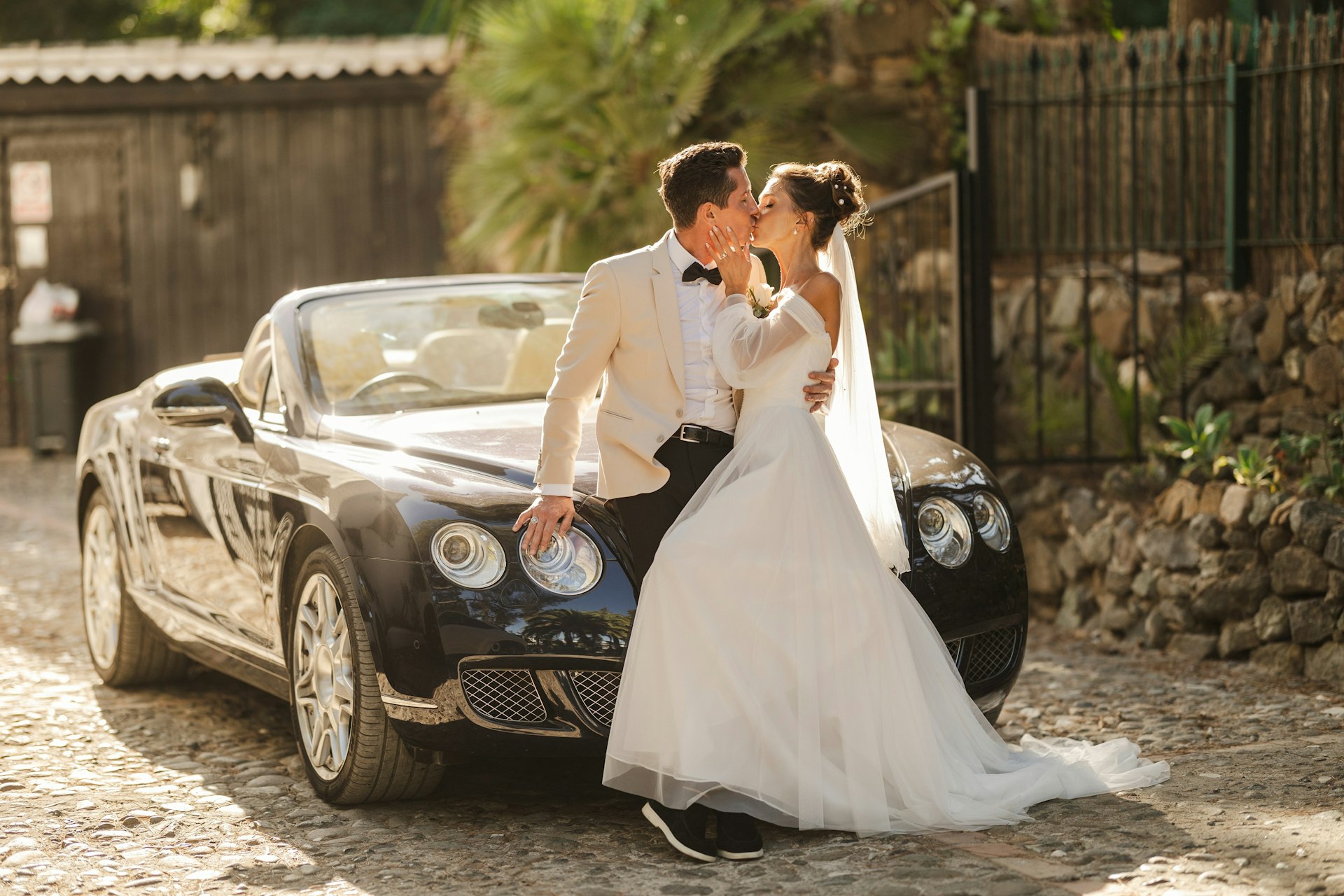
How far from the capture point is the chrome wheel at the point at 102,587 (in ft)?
20.5

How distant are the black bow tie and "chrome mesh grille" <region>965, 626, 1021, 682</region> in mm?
1214

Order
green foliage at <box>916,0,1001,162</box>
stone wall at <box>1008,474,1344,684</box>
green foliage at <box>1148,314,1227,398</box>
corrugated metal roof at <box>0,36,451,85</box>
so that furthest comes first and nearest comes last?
corrugated metal roof at <box>0,36,451,85</box>
green foliage at <box>916,0,1001,162</box>
green foliage at <box>1148,314,1227,398</box>
stone wall at <box>1008,474,1344,684</box>

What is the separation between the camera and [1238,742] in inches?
195

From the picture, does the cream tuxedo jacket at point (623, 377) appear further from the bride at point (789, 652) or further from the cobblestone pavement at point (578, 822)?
the cobblestone pavement at point (578, 822)

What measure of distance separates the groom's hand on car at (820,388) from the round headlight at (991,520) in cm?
72

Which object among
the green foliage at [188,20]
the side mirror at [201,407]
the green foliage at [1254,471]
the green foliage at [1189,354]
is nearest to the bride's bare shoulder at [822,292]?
the side mirror at [201,407]

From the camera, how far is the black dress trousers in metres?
4.05

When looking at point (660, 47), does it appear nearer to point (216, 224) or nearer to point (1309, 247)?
point (1309, 247)

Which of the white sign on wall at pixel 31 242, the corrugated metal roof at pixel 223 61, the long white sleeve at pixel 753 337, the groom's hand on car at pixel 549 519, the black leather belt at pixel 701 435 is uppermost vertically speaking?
the corrugated metal roof at pixel 223 61

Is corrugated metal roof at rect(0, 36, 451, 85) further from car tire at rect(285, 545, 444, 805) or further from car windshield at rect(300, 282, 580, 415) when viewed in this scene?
car tire at rect(285, 545, 444, 805)

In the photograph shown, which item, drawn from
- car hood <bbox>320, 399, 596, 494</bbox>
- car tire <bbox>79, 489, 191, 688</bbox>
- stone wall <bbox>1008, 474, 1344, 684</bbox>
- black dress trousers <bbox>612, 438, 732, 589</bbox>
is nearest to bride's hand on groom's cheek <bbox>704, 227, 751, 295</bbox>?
black dress trousers <bbox>612, 438, 732, 589</bbox>

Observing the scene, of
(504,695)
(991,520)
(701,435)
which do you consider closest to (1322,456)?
(991,520)

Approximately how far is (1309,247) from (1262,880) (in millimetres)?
4355

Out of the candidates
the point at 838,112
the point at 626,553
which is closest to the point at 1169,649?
the point at 626,553
